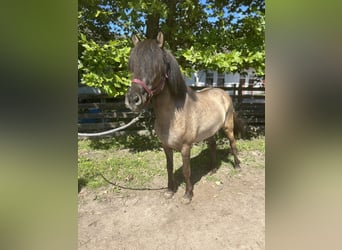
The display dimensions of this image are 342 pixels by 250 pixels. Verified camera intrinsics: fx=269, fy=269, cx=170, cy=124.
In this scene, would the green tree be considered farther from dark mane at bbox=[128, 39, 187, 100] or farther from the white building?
dark mane at bbox=[128, 39, 187, 100]

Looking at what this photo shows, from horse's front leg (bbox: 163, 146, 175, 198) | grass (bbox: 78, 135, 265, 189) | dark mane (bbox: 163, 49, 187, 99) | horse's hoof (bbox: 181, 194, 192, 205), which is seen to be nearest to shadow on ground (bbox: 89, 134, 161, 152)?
grass (bbox: 78, 135, 265, 189)

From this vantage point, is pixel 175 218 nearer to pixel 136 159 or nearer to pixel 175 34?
pixel 136 159

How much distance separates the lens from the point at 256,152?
5.30 m

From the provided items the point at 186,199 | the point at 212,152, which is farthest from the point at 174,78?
the point at 212,152

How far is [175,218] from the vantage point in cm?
302

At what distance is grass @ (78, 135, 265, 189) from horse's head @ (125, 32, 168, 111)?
177cm

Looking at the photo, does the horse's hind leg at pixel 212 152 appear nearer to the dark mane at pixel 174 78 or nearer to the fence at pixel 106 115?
the dark mane at pixel 174 78

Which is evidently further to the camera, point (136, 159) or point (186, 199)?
point (136, 159)

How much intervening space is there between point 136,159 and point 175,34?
8.12 ft

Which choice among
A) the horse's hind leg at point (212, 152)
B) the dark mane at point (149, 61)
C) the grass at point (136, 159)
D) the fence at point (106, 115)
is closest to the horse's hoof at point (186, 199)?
the grass at point (136, 159)
